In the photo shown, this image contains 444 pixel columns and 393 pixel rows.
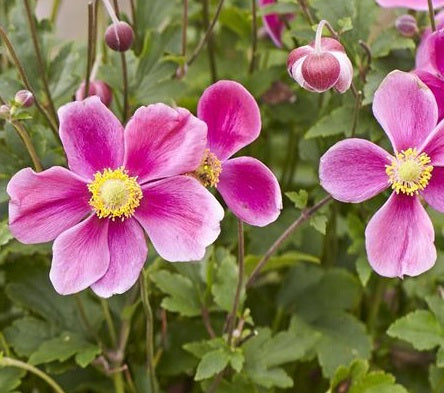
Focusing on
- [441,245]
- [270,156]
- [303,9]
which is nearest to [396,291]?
[441,245]

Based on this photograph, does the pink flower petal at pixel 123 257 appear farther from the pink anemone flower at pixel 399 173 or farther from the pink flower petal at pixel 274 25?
the pink flower petal at pixel 274 25

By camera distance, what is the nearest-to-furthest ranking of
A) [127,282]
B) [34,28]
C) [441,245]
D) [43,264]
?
[127,282], [34,28], [43,264], [441,245]

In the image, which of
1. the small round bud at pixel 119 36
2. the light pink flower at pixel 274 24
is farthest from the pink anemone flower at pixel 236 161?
the light pink flower at pixel 274 24

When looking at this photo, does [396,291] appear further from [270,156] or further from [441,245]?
[270,156]

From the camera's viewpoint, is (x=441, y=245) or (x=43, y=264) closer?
(x=43, y=264)

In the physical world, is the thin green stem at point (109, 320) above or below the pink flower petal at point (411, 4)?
below

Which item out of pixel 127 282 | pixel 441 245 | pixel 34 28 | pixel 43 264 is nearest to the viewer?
pixel 127 282

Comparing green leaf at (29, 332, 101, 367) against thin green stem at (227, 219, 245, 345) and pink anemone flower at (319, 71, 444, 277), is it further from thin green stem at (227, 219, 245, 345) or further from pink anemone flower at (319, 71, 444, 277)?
pink anemone flower at (319, 71, 444, 277)

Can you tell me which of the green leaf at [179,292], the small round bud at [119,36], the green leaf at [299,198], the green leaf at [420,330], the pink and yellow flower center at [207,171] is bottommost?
the green leaf at [179,292]
